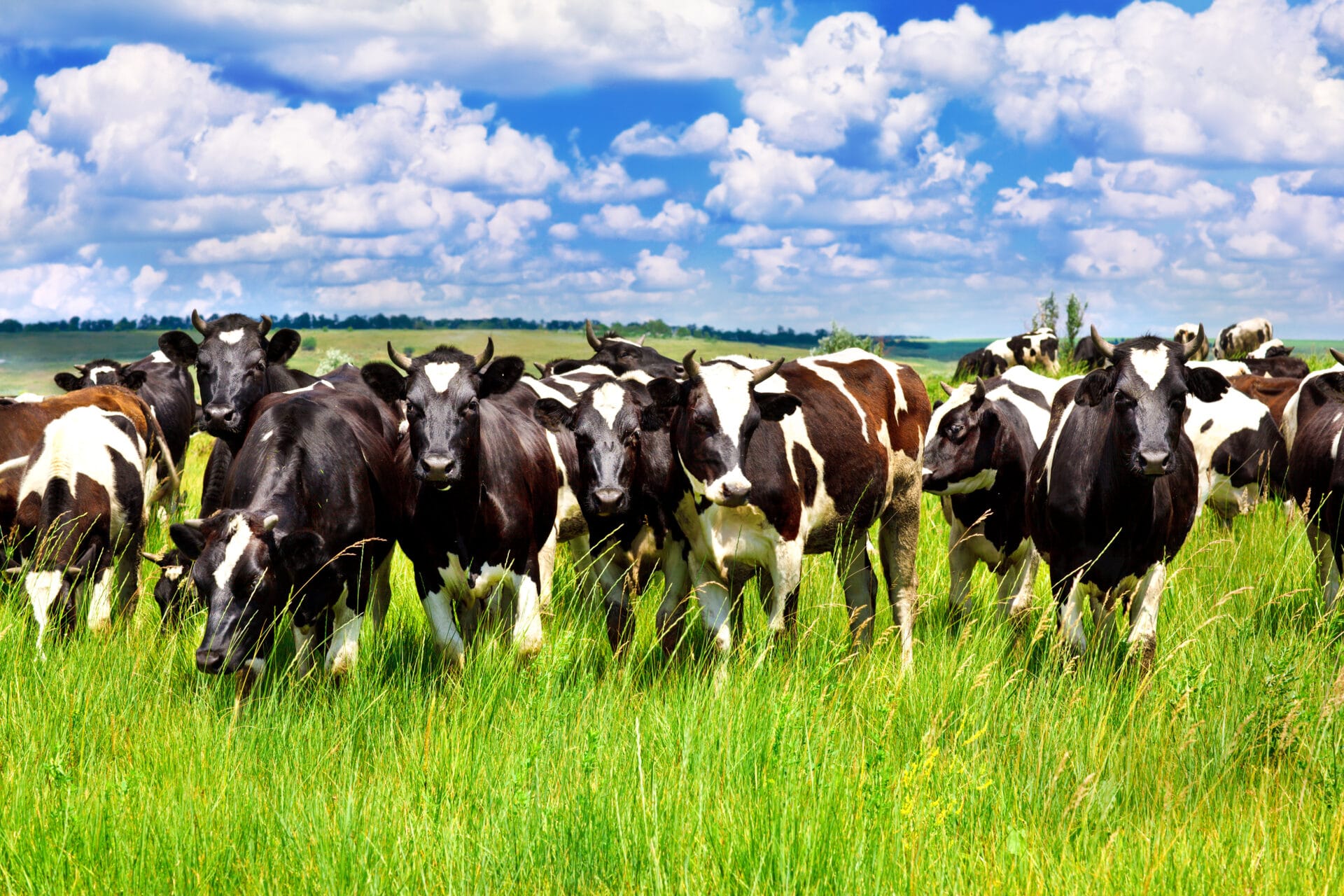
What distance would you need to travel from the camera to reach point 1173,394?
21.4 ft

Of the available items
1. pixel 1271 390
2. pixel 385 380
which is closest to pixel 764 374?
pixel 385 380

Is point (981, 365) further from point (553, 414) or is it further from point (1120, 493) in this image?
point (553, 414)

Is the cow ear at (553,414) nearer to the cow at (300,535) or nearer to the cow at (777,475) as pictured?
the cow at (777,475)

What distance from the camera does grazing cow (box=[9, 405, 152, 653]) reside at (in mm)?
8070

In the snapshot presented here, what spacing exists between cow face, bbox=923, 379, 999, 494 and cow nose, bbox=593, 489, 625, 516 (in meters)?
3.06

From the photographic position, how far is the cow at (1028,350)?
108 ft

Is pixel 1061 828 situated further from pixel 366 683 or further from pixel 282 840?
pixel 366 683

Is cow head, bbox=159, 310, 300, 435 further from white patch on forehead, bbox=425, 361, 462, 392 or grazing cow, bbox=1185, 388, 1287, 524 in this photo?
grazing cow, bbox=1185, 388, 1287, 524

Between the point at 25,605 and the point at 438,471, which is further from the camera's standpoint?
the point at 25,605

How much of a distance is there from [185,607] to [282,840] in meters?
4.32

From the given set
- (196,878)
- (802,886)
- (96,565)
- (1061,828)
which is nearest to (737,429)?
(1061,828)

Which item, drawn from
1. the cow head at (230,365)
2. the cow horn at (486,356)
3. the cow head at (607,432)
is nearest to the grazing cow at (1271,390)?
the cow head at (607,432)

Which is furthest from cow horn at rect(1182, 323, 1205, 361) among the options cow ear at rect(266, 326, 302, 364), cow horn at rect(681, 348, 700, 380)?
cow ear at rect(266, 326, 302, 364)

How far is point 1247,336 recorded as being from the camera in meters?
34.2
